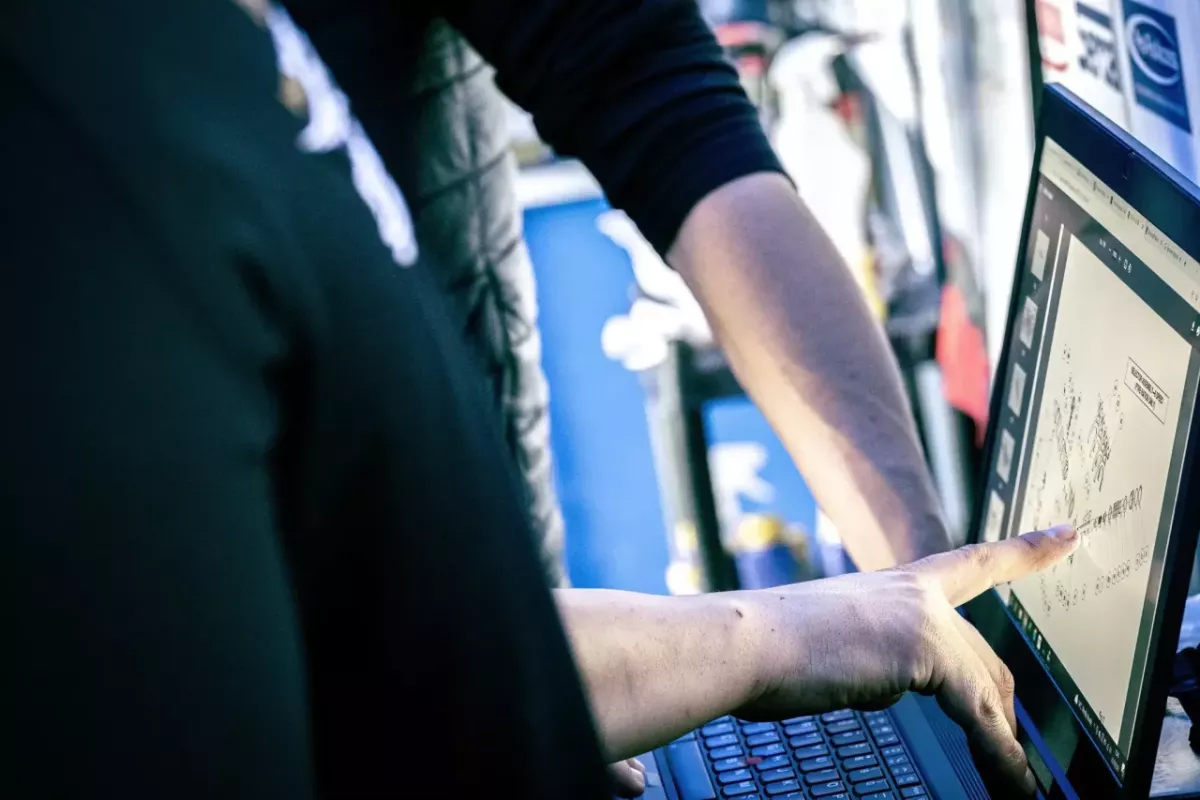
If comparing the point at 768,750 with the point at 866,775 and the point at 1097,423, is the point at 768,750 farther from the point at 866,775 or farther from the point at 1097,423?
the point at 1097,423

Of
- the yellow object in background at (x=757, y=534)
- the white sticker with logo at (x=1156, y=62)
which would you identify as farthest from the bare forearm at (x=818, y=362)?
the yellow object in background at (x=757, y=534)

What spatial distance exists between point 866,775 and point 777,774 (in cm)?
6

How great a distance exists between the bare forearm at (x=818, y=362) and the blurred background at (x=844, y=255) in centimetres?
49

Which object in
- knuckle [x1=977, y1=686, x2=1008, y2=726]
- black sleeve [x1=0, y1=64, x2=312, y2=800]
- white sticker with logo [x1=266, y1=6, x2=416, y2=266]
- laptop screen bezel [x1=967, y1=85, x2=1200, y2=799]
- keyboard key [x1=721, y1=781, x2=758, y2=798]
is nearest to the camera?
black sleeve [x1=0, y1=64, x2=312, y2=800]

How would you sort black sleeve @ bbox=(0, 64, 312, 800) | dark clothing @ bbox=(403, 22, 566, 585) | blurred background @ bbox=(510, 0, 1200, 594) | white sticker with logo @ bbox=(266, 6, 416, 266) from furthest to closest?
1. blurred background @ bbox=(510, 0, 1200, 594)
2. dark clothing @ bbox=(403, 22, 566, 585)
3. white sticker with logo @ bbox=(266, 6, 416, 266)
4. black sleeve @ bbox=(0, 64, 312, 800)

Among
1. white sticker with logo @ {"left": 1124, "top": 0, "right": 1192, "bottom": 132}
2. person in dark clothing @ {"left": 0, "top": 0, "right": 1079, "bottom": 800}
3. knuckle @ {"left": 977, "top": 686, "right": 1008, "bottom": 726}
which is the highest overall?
person in dark clothing @ {"left": 0, "top": 0, "right": 1079, "bottom": 800}

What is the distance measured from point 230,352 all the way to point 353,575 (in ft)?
0.28

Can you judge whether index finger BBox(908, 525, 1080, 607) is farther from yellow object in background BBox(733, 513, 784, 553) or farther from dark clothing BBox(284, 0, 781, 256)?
yellow object in background BBox(733, 513, 784, 553)

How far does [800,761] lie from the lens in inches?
33.3

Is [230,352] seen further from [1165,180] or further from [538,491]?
[538,491]

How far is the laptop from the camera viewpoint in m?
0.65

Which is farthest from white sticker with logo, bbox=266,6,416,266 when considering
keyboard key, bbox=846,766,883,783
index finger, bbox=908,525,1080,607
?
keyboard key, bbox=846,766,883,783

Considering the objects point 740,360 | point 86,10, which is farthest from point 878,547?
point 86,10

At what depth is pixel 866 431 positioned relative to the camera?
948 millimetres
